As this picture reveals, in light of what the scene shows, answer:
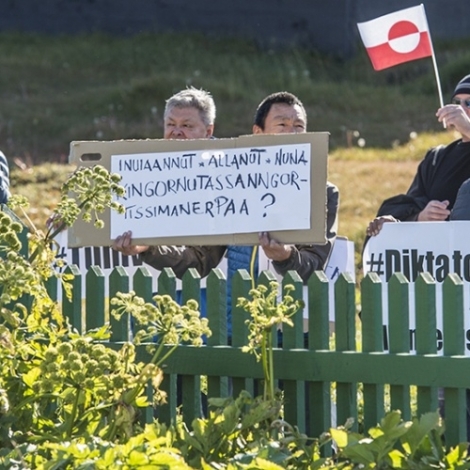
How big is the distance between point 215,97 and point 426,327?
14.2m

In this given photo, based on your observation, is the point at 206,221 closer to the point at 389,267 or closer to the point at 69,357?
the point at 389,267

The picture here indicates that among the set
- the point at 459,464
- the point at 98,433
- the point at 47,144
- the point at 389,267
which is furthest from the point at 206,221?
the point at 47,144

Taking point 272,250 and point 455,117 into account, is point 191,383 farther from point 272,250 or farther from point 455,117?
point 455,117

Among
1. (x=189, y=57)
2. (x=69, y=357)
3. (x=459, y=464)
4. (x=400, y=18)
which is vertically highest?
(x=189, y=57)

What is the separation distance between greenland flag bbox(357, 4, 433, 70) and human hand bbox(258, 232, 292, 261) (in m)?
1.66

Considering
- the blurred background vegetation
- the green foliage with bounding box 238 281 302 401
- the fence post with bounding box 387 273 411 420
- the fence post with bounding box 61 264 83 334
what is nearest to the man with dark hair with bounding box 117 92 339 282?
the fence post with bounding box 61 264 83 334

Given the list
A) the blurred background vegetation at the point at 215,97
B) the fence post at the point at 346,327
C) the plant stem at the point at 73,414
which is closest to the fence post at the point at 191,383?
the fence post at the point at 346,327

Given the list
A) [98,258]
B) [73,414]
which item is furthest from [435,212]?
[73,414]

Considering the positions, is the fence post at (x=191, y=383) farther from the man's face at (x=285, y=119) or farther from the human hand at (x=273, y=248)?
the man's face at (x=285, y=119)

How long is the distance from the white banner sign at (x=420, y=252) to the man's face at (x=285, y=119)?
25.0 inches

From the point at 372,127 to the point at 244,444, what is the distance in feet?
43.7

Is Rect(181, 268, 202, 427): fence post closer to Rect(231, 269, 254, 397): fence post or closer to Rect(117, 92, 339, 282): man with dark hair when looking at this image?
Rect(231, 269, 254, 397): fence post

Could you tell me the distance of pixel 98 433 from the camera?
4320 mm

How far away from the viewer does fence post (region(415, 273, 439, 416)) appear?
4.55 m
